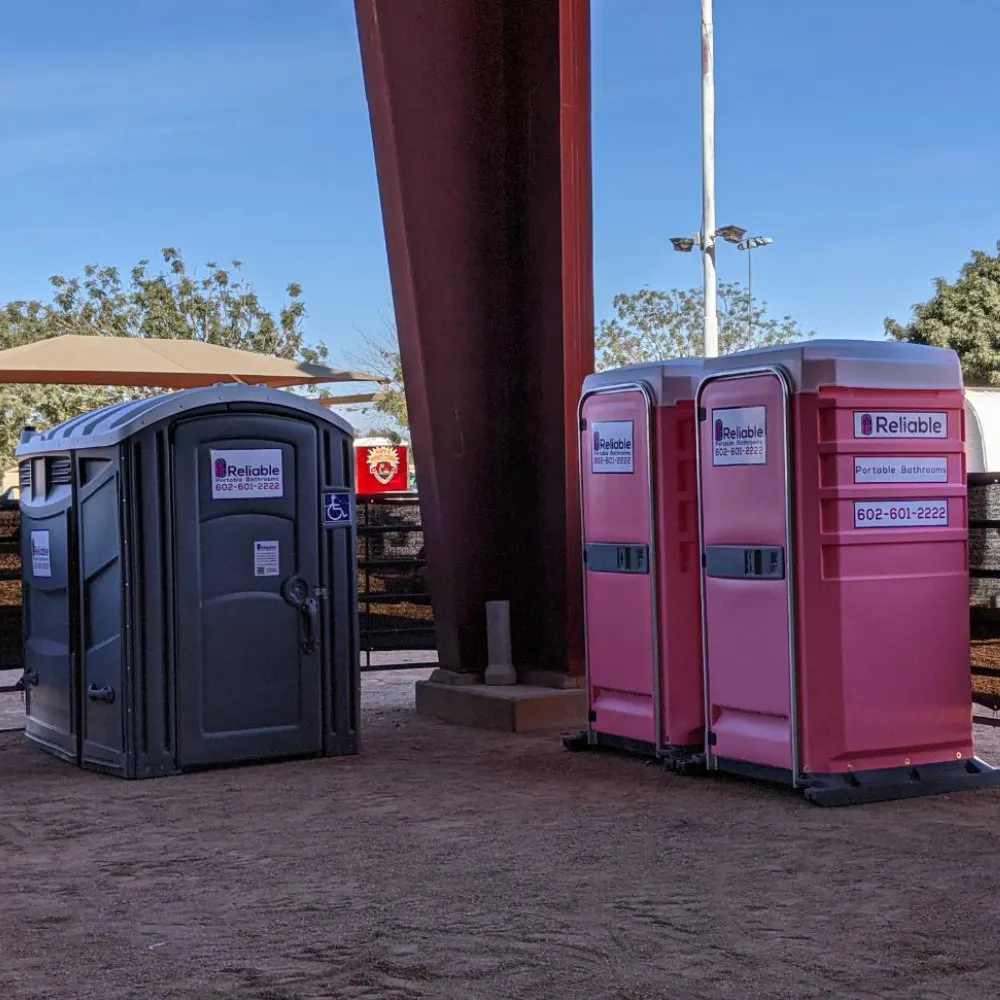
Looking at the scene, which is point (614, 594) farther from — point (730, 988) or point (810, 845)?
point (730, 988)

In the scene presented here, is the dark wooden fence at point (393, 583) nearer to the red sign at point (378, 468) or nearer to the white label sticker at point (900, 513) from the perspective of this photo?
the white label sticker at point (900, 513)

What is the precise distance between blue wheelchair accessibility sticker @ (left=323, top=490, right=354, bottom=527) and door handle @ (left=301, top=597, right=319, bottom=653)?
43cm

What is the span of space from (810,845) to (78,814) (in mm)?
3231

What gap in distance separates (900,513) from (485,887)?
2.77 m

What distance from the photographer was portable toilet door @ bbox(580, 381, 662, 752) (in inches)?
318

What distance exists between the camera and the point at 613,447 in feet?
27.2

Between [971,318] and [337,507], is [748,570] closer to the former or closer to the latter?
[337,507]

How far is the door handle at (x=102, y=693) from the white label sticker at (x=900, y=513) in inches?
149

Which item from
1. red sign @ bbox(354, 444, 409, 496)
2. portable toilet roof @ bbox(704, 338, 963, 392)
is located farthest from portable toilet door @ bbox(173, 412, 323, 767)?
red sign @ bbox(354, 444, 409, 496)

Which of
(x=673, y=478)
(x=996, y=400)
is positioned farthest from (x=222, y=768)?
(x=996, y=400)

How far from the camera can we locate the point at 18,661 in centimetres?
1104

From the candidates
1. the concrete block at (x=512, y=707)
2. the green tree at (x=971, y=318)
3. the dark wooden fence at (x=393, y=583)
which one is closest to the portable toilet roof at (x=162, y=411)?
the concrete block at (x=512, y=707)

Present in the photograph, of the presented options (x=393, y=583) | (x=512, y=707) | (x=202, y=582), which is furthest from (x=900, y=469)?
(x=393, y=583)

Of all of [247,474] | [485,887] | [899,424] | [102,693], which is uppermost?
[899,424]
